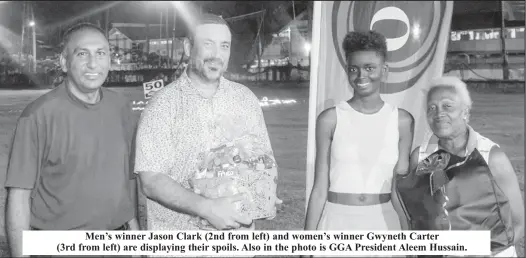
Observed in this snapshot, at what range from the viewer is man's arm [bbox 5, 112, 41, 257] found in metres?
1.75

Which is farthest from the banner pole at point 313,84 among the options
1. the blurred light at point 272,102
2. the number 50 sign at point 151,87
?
the blurred light at point 272,102

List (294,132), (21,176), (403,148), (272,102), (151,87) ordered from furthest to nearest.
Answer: (272,102), (294,132), (151,87), (403,148), (21,176)

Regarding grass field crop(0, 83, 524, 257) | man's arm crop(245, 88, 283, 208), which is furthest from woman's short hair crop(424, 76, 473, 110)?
grass field crop(0, 83, 524, 257)

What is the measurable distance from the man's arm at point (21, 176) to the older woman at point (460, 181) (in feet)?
4.58

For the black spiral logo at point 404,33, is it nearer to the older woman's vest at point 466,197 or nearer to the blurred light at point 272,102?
the older woman's vest at point 466,197

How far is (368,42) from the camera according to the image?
2.04 metres

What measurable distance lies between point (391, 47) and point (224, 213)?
1016 millimetres

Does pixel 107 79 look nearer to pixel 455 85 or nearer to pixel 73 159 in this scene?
pixel 73 159

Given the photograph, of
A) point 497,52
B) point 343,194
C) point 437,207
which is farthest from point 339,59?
point 497,52

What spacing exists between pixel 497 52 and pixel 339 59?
86.0ft

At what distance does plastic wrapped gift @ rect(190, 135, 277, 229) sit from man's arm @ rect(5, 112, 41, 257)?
570 mm

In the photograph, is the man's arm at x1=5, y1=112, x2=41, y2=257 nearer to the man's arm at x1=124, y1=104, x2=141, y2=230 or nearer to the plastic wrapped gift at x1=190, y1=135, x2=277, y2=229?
the man's arm at x1=124, y1=104, x2=141, y2=230

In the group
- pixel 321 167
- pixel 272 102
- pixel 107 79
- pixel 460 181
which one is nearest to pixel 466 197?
pixel 460 181

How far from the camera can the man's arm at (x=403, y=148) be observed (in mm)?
2074
